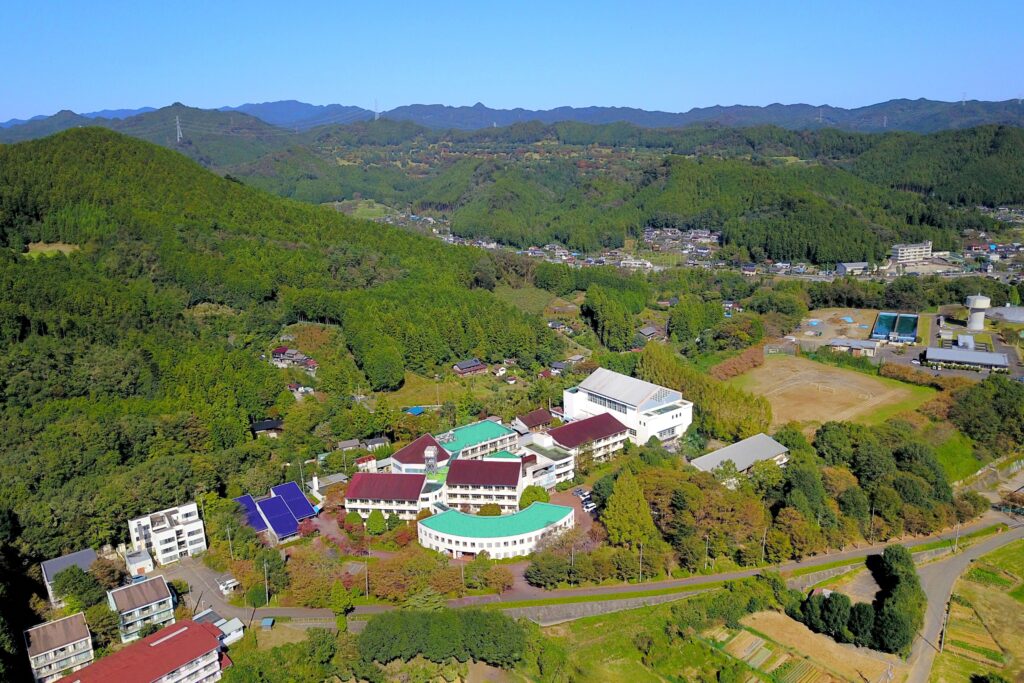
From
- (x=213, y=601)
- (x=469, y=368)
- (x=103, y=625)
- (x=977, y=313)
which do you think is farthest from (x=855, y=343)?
(x=103, y=625)

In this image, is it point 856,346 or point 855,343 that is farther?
point 855,343

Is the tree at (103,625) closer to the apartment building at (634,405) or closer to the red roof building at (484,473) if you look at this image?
the red roof building at (484,473)

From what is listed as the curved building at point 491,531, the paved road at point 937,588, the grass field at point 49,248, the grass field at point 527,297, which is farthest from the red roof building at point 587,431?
the grass field at point 49,248

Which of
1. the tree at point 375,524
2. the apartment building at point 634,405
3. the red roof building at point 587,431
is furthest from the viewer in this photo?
the apartment building at point 634,405

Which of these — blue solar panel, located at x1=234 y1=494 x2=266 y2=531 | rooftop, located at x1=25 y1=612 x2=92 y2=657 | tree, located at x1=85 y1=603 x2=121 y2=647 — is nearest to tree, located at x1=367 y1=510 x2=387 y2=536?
blue solar panel, located at x1=234 y1=494 x2=266 y2=531

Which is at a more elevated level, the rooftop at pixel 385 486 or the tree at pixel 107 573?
the rooftop at pixel 385 486

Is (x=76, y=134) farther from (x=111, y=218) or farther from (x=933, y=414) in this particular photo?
(x=933, y=414)

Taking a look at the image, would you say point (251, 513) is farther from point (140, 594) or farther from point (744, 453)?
point (744, 453)
